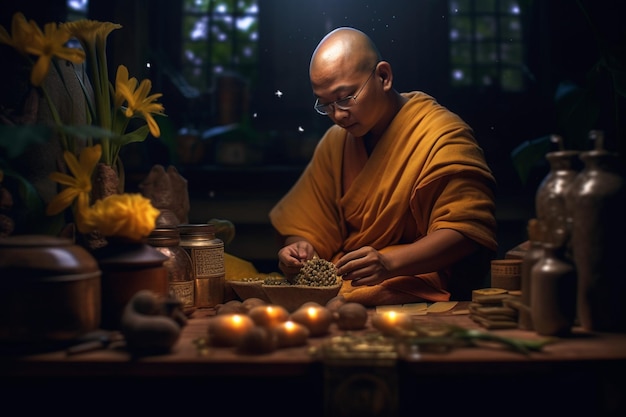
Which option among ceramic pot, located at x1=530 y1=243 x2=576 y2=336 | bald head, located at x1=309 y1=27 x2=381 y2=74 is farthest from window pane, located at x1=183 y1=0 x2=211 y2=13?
ceramic pot, located at x1=530 y1=243 x2=576 y2=336

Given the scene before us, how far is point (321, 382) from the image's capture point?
1.54 meters

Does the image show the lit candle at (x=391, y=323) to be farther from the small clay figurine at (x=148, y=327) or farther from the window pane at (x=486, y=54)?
the window pane at (x=486, y=54)

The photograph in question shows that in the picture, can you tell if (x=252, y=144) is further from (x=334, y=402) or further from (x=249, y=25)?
(x=334, y=402)

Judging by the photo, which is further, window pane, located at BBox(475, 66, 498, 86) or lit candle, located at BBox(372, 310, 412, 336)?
window pane, located at BBox(475, 66, 498, 86)

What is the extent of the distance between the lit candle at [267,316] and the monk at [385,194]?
2.25ft

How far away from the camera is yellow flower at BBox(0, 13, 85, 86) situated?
1.90 m

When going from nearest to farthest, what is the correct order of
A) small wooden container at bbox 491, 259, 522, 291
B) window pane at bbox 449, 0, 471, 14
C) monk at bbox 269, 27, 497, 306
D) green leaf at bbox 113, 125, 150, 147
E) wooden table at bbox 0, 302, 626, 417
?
wooden table at bbox 0, 302, 626, 417 → small wooden container at bbox 491, 259, 522, 291 → green leaf at bbox 113, 125, 150, 147 → monk at bbox 269, 27, 497, 306 → window pane at bbox 449, 0, 471, 14

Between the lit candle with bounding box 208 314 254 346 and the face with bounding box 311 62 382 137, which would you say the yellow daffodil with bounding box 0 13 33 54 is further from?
the face with bounding box 311 62 382 137

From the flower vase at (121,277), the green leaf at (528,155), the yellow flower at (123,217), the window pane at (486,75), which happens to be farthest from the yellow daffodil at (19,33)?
the window pane at (486,75)

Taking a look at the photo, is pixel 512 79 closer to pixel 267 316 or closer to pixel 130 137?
pixel 130 137

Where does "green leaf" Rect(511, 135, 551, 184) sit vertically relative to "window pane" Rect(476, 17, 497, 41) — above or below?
below

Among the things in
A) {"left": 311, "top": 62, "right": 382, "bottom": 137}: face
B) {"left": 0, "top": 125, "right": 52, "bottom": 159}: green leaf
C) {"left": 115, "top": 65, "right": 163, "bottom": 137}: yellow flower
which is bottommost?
{"left": 0, "top": 125, "right": 52, "bottom": 159}: green leaf

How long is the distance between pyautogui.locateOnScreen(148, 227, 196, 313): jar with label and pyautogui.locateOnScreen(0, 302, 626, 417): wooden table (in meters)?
0.48

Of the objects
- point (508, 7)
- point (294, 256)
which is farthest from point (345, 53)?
point (508, 7)
